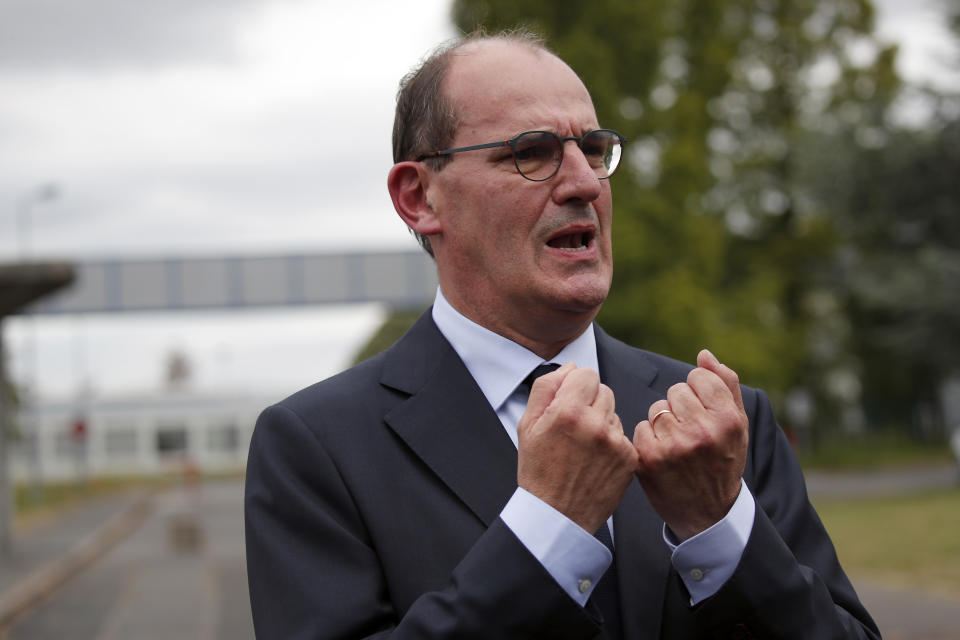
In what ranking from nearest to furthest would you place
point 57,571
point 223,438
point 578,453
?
1. point 578,453
2. point 57,571
3. point 223,438

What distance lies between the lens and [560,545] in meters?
1.75

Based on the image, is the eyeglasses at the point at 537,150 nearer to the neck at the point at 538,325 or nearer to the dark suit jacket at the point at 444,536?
the neck at the point at 538,325

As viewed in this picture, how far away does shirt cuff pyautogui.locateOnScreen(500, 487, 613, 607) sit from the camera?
1.74m

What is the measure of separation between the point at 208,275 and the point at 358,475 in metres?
42.8

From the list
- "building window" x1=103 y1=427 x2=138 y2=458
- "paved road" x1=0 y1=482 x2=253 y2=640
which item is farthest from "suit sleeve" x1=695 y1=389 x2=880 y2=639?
"building window" x1=103 y1=427 x2=138 y2=458

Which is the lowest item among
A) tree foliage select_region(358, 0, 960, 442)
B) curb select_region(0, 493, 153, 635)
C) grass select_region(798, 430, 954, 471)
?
grass select_region(798, 430, 954, 471)

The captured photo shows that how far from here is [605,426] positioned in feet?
5.68

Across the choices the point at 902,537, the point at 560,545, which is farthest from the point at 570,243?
the point at 902,537

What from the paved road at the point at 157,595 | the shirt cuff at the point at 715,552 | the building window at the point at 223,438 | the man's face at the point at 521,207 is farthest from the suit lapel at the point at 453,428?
the building window at the point at 223,438

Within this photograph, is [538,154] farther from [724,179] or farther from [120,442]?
[120,442]

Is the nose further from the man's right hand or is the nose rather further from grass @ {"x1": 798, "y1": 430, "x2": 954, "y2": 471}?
grass @ {"x1": 798, "y1": 430, "x2": 954, "y2": 471}

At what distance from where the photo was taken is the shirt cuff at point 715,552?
1.83 m

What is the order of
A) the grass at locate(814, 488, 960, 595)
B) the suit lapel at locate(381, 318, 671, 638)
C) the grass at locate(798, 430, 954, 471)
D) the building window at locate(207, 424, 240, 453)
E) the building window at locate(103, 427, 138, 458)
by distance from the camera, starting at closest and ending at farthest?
the suit lapel at locate(381, 318, 671, 638)
the grass at locate(814, 488, 960, 595)
the grass at locate(798, 430, 954, 471)
the building window at locate(103, 427, 138, 458)
the building window at locate(207, 424, 240, 453)

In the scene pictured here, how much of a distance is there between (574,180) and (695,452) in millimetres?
571
